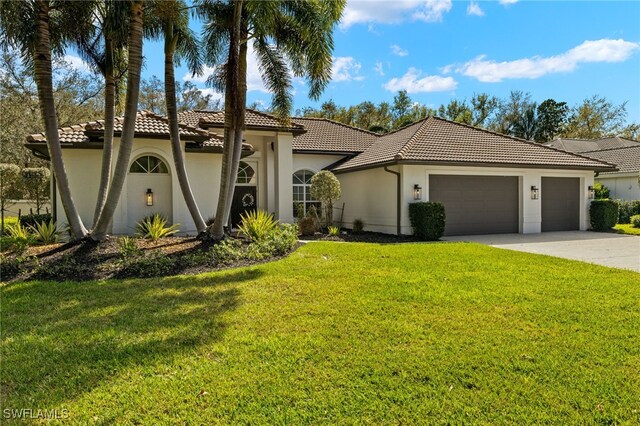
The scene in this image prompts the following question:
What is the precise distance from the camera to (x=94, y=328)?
4738 mm

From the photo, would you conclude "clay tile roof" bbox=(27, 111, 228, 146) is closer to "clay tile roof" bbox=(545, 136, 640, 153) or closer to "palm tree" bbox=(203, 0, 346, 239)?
"palm tree" bbox=(203, 0, 346, 239)

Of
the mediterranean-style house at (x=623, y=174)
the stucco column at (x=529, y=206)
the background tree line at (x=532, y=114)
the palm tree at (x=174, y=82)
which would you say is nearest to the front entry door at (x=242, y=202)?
the palm tree at (x=174, y=82)

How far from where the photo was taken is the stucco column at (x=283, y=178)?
16.4 meters

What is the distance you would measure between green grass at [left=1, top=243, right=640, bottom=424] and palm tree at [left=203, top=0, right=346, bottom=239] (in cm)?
449

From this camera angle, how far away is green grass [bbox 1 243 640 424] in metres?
3.04

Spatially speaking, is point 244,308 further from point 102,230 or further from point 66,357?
point 102,230

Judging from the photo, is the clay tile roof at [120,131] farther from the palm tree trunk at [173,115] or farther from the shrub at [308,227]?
the shrub at [308,227]

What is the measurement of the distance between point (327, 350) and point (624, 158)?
101ft

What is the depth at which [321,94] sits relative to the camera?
11984 millimetres

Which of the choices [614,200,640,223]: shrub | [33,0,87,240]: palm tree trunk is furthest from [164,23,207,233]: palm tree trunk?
[614,200,640,223]: shrub

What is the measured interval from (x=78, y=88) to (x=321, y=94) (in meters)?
24.9

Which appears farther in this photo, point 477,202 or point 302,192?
point 302,192

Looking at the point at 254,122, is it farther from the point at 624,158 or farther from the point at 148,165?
the point at 624,158

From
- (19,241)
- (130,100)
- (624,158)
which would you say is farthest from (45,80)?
(624,158)
